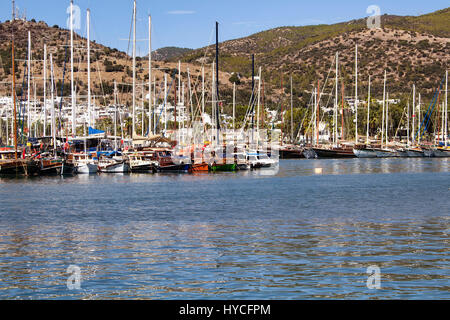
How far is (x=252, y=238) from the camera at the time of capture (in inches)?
963

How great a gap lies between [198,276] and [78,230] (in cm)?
1089

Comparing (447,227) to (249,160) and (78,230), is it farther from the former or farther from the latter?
(249,160)

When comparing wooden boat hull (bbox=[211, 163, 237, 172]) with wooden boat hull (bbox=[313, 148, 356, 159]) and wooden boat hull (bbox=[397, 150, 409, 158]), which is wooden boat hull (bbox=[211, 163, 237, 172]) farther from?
wooden boat hull (bbox=[397, 150, 409, 158])

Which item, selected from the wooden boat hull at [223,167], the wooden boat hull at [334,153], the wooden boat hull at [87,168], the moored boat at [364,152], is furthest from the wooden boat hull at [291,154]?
Answer: the wooden boat hull at [87,168]

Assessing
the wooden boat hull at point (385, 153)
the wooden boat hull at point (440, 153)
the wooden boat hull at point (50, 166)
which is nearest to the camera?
the wooden boat hull at point (50, 166)

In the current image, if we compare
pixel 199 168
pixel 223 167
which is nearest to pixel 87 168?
pixel 199 168

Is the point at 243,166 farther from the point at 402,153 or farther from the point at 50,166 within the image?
the point at 402,153

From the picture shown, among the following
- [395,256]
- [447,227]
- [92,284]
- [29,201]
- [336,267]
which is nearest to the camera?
[92,284]

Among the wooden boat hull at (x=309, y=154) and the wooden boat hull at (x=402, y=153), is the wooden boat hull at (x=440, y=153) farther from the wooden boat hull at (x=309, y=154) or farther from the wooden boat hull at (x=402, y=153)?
the wooden boat hull at (x=309, y=154)

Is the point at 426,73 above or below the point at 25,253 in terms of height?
above

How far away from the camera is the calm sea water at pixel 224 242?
1655 cm
